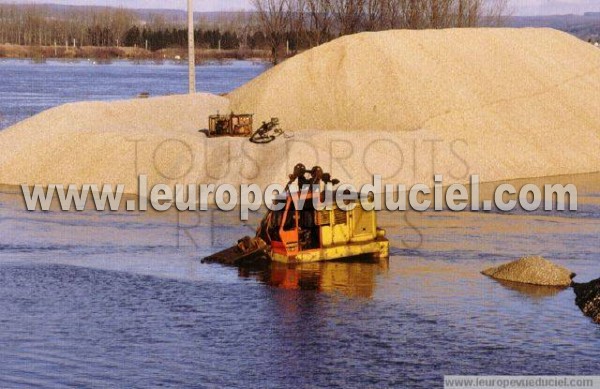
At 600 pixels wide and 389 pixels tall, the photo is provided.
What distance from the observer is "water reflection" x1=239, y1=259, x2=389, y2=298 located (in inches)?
1077

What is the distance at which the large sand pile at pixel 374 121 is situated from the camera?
43.6 meters

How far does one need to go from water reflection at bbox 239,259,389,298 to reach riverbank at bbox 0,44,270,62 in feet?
500

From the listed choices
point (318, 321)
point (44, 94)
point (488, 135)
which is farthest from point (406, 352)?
point (44, 94)

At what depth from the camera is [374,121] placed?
168 ft

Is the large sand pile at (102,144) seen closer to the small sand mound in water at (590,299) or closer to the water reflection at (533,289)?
the water reflection at (533,289)

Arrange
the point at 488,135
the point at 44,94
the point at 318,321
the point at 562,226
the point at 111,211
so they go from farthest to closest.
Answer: the point at 44,94
the point at 488,135
the point at 111,211
the point at 562,226
the point at 318,321

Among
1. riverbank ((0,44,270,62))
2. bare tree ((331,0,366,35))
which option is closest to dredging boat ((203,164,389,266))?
bare tree ((331,0,366,35))

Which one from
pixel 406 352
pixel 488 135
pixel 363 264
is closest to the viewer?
pixel 406 352

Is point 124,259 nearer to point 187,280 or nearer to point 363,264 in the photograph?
point 187,280

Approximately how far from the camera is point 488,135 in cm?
5041

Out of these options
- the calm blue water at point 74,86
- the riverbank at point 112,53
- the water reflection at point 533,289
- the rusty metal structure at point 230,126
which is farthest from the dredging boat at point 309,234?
the riverbank at point 112,53

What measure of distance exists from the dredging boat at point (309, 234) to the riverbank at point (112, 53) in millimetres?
151879

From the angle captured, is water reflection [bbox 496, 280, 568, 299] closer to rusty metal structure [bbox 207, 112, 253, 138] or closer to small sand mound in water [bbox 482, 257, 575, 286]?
small sand mound in water [bbox 482, 257, 575, 286]

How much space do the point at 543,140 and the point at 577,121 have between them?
3.65 meters
